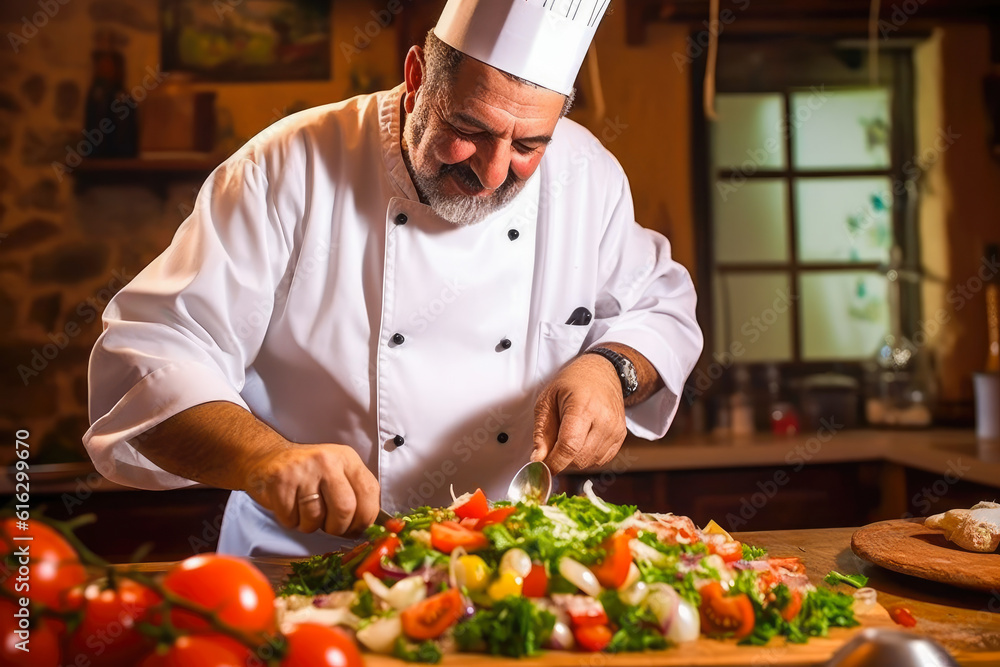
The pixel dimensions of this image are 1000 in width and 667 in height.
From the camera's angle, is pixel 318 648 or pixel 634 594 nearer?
pixel 318 648

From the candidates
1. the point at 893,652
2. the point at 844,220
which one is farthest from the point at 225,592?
the point at 844,220

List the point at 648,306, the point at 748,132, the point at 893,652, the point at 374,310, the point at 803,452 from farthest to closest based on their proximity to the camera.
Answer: the point at 748,132, the point at 803,452, the point at 648,306, the point at 374,310, the point at 893,652

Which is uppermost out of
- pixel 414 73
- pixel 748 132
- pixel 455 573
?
pixel 748 132

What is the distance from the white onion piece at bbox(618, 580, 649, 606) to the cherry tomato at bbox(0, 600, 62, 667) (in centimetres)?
68

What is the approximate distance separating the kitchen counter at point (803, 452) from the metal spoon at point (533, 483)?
5.64 ft

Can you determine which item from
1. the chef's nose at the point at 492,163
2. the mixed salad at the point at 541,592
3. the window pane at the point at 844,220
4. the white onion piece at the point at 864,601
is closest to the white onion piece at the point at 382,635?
the mixed salad at the point at 541,592

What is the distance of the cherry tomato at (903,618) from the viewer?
52.1 inches

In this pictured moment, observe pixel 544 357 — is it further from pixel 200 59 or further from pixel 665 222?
pixel 200 59

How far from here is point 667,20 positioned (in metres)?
4.28

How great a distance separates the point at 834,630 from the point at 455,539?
54 cm

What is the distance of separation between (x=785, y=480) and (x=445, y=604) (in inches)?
108

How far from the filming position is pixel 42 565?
0.97 metres

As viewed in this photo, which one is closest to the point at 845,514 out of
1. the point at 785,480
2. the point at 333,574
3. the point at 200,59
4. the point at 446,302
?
the point at 785,480

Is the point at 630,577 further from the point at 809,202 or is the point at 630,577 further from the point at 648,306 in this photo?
the point at 809,202
